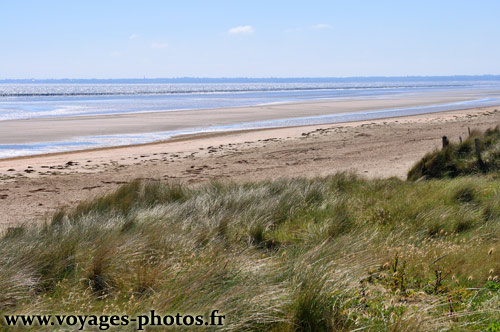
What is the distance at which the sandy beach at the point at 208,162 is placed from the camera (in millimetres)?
12531

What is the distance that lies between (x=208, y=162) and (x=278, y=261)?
1204cm

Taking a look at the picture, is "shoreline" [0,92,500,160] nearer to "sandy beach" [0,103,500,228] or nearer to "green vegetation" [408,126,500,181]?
"sandy beach" [0,103,500,228]

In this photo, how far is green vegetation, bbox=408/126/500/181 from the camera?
1187 centimetres

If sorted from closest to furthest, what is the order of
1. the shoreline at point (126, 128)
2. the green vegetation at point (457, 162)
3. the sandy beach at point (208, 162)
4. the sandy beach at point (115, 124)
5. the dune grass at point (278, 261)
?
the dune grass at point (278, 261), the green vegetation at point (457, 162), the sandy beach at point (208, 162), the shoreline at point (126, 128), the sandy beach at point (115, 124)

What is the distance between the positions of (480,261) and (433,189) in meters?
3.75

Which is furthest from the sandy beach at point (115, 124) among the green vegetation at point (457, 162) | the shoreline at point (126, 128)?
the green vegetation at point (457, 162)

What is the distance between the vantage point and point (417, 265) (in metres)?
5.08

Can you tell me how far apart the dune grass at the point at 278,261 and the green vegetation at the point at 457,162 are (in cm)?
335

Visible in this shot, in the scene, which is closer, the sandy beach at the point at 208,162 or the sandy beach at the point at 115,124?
the sandy beach at the point at 208,162

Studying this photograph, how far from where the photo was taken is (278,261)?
5043 millimetres

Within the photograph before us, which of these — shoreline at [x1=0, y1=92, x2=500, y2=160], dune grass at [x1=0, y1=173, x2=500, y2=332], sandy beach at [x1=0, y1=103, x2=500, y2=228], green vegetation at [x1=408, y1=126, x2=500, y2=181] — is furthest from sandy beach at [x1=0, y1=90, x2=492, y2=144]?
dune grass at [x1=0, y1=173, x2=500, y2=332]

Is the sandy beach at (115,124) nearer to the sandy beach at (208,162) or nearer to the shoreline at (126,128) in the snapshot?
the shoreline at (126,128)

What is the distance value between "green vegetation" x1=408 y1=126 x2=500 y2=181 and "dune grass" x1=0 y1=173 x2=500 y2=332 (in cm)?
335

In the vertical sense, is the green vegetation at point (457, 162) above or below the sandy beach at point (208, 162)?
above
